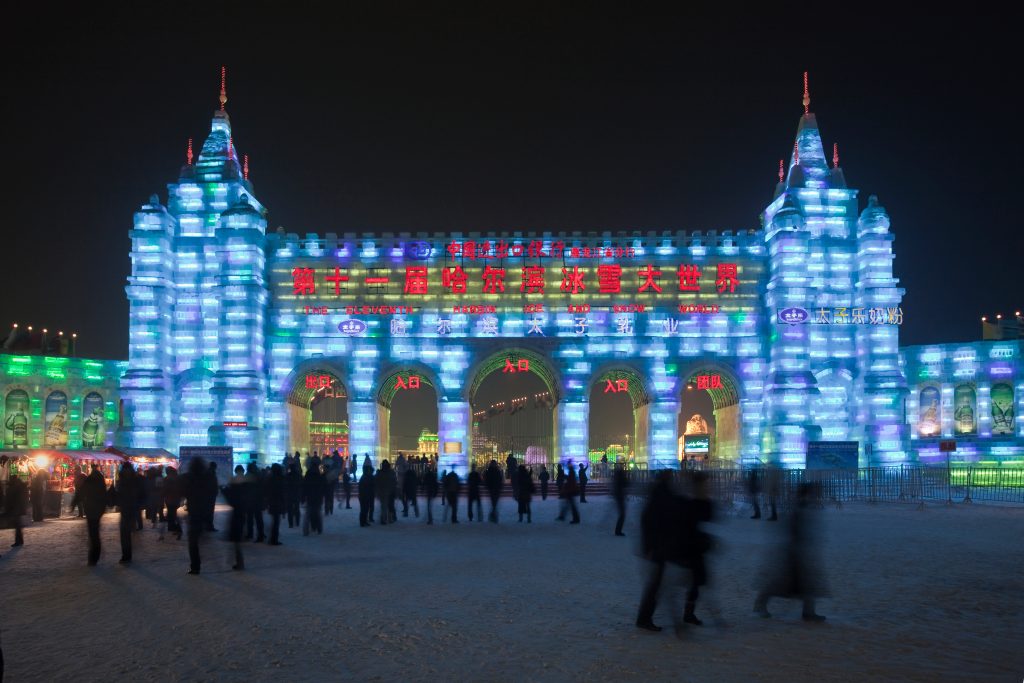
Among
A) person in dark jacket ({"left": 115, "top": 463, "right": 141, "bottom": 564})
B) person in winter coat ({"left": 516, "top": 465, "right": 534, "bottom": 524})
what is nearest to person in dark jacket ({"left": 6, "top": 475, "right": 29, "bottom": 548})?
person in dark jacket ({"left": 115, "top": 463, "right": 141, "bottom": 564})

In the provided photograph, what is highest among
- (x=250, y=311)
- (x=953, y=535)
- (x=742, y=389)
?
(x=250, y=311)

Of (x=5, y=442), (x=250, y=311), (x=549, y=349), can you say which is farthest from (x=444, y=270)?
(x=5, y=442)

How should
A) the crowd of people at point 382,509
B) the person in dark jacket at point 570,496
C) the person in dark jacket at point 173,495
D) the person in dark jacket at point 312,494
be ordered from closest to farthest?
the crowd of people at point 382,509 < the person in dark jacket at point 173,495 < the person in dark jacket at point 312,494 < the person in dark jacket at point 570,496

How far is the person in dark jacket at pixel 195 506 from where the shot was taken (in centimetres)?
1516

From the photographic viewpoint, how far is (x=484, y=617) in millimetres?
11414

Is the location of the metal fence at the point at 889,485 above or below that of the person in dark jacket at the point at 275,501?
below

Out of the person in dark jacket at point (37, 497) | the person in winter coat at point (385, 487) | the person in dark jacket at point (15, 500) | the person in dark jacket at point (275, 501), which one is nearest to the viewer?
the person in dark jacket at point (275, 501)

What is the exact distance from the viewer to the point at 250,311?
169 feet

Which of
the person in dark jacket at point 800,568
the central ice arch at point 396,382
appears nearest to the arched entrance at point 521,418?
the central ice arch at point 396,382

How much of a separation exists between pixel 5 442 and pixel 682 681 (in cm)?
5857

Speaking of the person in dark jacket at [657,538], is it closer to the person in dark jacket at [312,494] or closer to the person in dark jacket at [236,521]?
the person in dark jacket at [236,521]

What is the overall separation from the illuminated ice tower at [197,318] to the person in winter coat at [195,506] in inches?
1423

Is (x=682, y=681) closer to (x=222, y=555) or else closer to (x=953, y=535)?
(x=222, y=555)

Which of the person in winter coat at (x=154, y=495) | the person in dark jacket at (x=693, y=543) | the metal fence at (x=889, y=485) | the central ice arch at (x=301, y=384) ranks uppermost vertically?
the central ice arch at (x=301, y=384)
